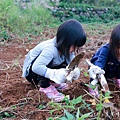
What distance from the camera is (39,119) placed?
1.58 metres

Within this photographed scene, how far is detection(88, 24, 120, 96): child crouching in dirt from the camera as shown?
1.97 m

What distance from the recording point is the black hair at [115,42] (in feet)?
6.40

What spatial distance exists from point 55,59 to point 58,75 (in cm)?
23

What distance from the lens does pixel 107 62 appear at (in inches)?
86.3

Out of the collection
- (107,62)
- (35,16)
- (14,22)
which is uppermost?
(107,62)

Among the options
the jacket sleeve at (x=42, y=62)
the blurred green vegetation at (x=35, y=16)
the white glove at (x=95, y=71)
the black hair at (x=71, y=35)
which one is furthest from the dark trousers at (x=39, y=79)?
the blurred green vegetation at (x=35, y=16)

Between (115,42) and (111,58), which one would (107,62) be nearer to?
(111,58)

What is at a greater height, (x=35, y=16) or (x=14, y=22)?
(x=14, y=22)

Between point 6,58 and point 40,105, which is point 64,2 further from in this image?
point 40,105

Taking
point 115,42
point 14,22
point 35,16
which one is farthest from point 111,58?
point 35,16

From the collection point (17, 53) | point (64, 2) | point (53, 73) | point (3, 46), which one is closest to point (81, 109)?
point (53, 73)

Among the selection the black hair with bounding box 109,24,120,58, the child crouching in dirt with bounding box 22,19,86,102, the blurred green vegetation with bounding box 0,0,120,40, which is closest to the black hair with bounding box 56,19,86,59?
the child crouching in dirt with bounding box 22,19,86,102

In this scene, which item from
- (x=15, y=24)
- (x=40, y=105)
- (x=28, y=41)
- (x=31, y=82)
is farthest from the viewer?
(x=15, y=24)

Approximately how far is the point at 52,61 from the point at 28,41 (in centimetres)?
346
